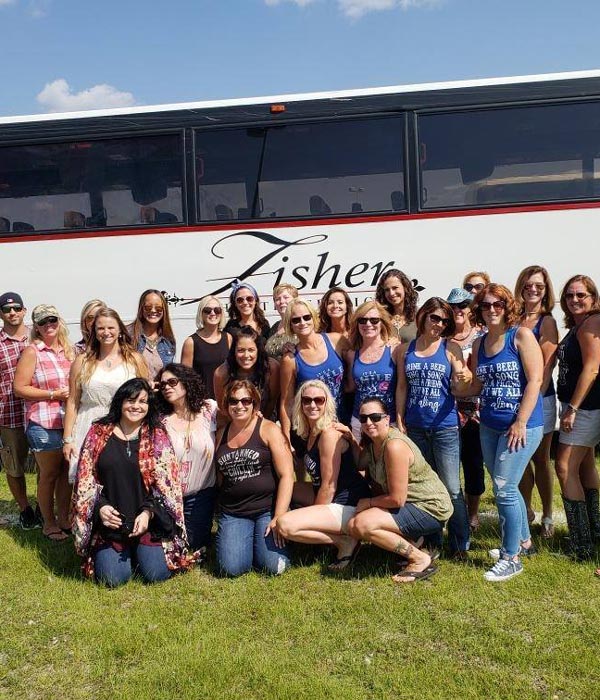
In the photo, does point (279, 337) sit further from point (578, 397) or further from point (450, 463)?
point (578, 397)

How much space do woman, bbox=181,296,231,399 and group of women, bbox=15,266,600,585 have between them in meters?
0.23

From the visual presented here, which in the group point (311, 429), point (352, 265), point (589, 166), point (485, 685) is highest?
point (589, 166)

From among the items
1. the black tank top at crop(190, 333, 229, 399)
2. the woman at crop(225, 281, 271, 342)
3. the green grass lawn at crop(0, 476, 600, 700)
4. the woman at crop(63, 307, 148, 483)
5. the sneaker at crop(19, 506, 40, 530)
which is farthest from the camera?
the sneaker at crop(19, 506, 40, 530)

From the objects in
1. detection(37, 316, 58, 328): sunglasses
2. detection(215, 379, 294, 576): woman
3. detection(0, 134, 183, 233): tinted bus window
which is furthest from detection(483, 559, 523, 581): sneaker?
detection(0, 134, 183, 233): tinted bus window

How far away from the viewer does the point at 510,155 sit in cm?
663

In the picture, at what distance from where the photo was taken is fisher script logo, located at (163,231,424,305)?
688 cm

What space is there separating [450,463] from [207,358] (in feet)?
6.74

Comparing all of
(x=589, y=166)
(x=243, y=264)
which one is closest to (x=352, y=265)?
(x=243, y=264)

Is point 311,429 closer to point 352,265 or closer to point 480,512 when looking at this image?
point 480,512

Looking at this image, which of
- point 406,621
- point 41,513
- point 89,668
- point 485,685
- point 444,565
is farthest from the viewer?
point 41,513

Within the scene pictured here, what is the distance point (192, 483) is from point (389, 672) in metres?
2.00

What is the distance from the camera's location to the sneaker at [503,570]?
396 centimetres

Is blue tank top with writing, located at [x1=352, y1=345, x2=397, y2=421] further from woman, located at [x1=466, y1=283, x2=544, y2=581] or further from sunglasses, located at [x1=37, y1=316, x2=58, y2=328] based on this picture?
sunglasses, located at [x1=37, y1=316, x2=58, y2=328]

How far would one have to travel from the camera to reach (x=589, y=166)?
6559mm
